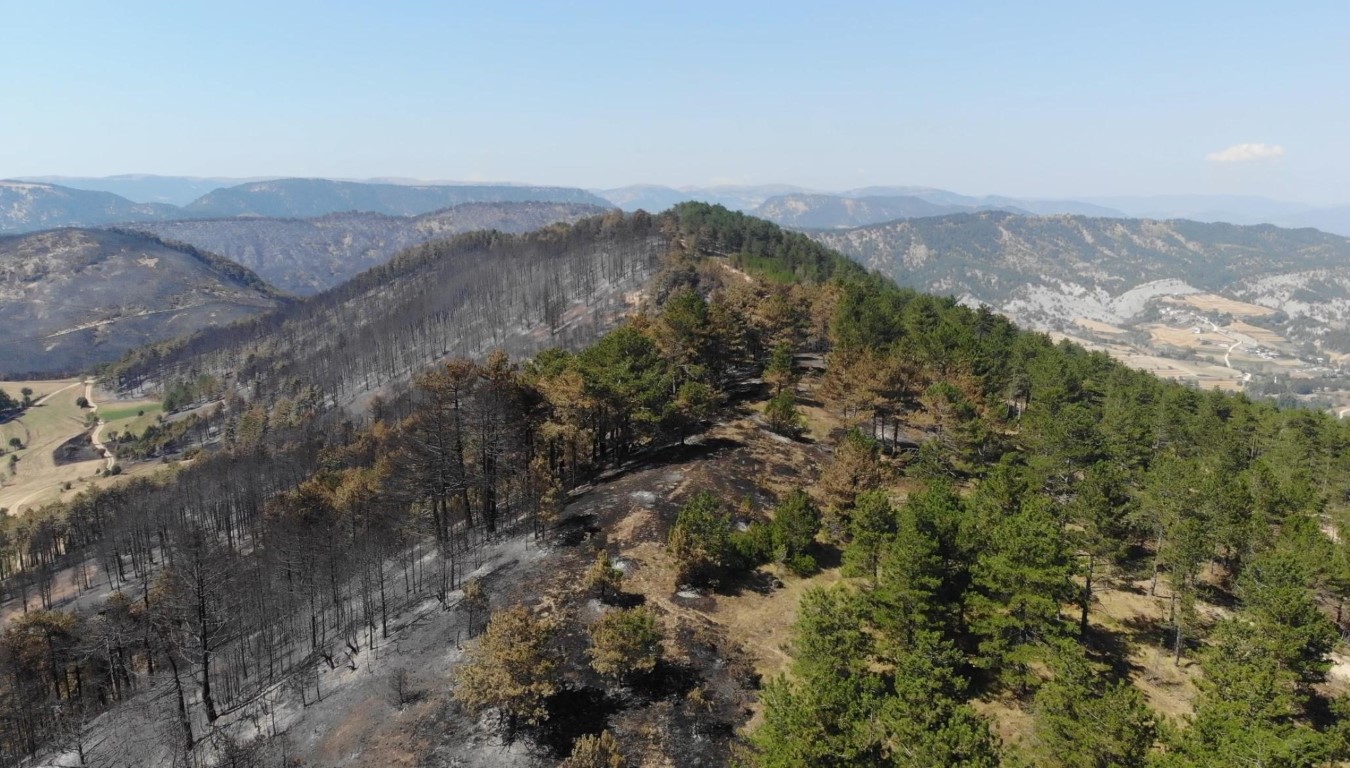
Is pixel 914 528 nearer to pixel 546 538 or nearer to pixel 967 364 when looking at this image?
pixel 546 538

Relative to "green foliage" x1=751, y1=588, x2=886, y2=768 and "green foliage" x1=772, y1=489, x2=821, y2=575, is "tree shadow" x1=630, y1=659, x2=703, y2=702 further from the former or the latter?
"green foliage" x1=772, y1=489, x2=821, y2=575

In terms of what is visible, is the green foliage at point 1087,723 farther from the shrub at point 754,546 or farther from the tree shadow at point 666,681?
the shrub at point 754,546

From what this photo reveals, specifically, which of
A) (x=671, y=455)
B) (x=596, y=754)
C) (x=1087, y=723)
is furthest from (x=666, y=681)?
(x=671, y=455)

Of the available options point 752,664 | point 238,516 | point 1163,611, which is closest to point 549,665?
point 752,664

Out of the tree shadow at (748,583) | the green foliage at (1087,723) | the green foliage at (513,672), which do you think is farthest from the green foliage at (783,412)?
the green foliage at (1087,723)

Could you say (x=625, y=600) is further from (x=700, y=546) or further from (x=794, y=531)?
(x=794, y=531)

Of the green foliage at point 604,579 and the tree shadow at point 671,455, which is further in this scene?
the tree shadow at point 671,455
